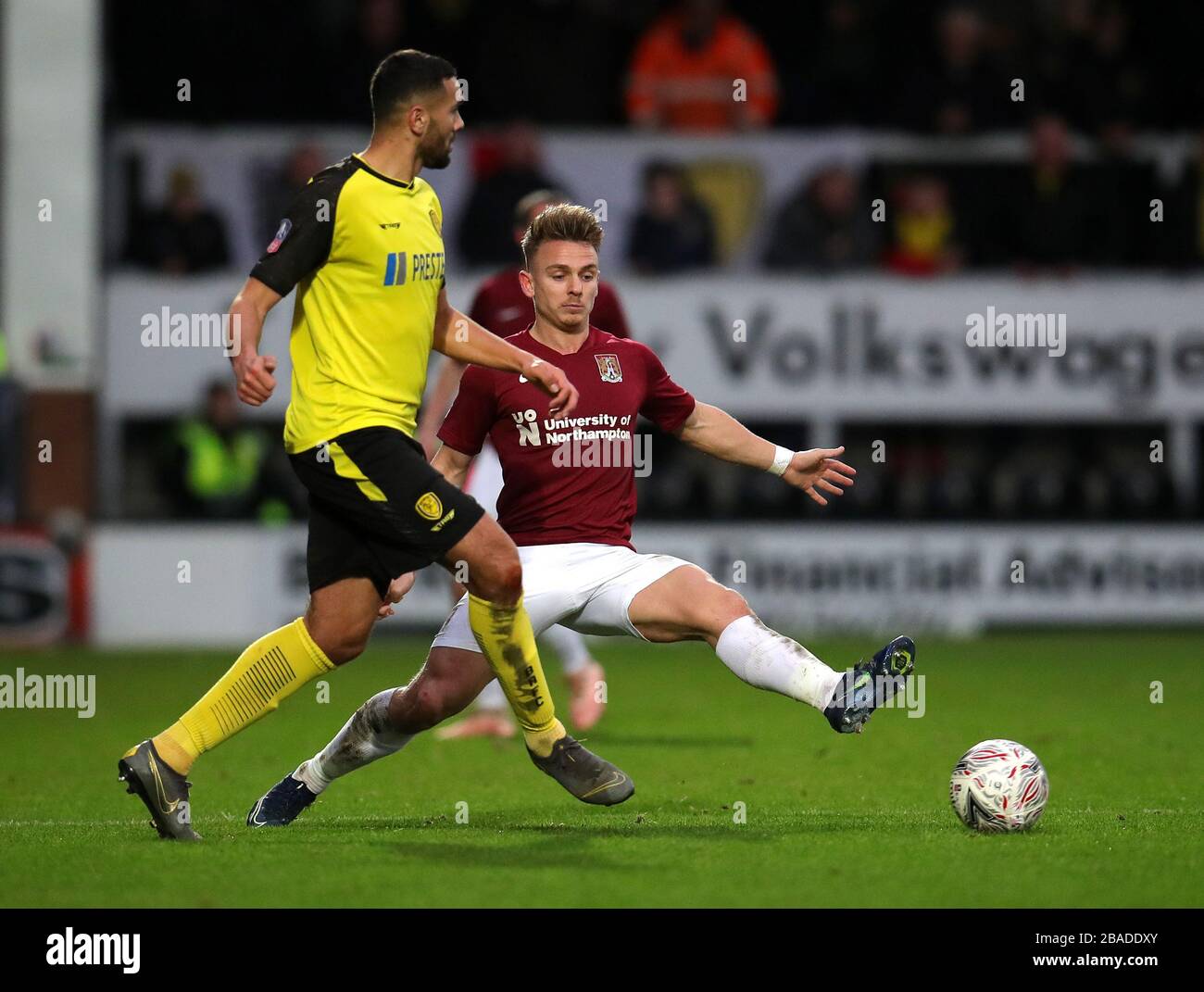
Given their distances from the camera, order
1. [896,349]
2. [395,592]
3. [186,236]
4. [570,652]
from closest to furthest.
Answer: [395,592], [570,652], [186,236], [896,349]

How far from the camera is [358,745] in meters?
6.69

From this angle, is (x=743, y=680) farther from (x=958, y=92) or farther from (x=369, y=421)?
(x=958, y=92)

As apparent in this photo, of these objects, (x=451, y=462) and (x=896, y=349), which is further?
(x=896, y=349)

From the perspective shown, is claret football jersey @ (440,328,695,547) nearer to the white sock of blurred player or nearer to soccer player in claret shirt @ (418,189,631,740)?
the white sock of blurred player

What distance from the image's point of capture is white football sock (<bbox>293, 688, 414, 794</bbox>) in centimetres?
665

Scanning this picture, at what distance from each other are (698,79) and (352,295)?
1102cm

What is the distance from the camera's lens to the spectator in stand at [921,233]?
16734 millimetres

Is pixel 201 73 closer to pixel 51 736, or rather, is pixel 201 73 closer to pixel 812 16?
pixel 812 16

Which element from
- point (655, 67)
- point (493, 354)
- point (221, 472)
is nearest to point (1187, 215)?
point (655, 67)

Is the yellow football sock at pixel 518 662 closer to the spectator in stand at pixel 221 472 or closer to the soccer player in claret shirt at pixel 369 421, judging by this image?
the soccer player in claret shirt at pixel 369 421

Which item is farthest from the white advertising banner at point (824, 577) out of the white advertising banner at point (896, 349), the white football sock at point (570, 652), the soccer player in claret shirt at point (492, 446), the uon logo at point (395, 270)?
the uon logo at point (395, 270)

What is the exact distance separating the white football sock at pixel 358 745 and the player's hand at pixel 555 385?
1.16 metres

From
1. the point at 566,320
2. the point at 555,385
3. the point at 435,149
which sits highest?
the point at 435,149

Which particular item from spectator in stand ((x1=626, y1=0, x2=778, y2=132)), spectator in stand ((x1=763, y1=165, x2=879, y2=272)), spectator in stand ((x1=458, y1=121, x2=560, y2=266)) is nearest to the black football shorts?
spectator in stand ((x1=458, y1=121, x2=560, y2=266))
